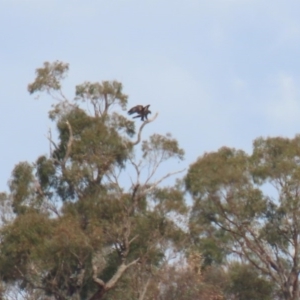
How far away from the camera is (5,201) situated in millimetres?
35938

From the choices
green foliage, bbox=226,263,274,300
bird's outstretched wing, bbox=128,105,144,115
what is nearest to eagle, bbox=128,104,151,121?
bird's outstretched wing, bbox=128,105,144,115

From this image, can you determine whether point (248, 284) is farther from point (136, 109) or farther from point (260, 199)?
point (136, 109)

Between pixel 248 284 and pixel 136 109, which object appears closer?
pixel 136 109

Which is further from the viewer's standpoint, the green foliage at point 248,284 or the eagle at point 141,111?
the green foliage at point 248,284

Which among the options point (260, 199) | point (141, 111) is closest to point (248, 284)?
point (260, 199)

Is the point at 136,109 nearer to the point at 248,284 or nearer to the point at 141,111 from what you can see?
the point at 141,111

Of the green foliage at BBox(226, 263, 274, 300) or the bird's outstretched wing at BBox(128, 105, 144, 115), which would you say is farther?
the green foliage at BBox(226, 263, 274, 300)

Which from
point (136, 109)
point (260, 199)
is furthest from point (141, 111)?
point (260, 199)

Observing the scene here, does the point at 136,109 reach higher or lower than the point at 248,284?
lower

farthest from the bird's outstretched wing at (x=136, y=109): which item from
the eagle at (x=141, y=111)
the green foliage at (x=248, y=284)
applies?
the green foliage at (x=248, y=284)

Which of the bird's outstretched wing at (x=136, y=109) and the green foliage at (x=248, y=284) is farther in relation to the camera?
the green foliage at (x=248, y=284)

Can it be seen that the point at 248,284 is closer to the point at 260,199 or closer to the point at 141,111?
the point at 260,199

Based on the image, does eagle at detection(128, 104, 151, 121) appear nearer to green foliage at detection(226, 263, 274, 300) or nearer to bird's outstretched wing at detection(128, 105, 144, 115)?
bird's outstretched wing at detection(128, 105, 144, 115)

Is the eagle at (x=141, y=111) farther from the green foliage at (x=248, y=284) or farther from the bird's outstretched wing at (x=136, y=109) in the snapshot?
the green foliage at (x=248, y=284)
